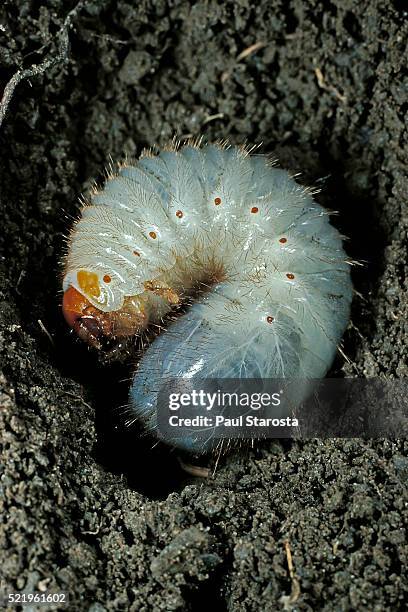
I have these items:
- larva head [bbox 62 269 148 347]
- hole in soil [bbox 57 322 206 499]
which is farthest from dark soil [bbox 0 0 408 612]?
larva head [bbox 62 269 148 347]

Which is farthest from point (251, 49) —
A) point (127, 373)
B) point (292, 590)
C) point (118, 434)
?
point (292, 590)

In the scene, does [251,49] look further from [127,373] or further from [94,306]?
[127,373]

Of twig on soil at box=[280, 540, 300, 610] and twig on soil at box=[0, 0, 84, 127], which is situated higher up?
twig on soil at box=[0, 0, 84, 127]

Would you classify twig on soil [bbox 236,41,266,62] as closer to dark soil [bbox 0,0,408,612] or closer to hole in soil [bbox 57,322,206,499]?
dark soil [bbox 0,0,408,612]

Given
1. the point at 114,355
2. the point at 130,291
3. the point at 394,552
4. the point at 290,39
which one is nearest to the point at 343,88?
the point at 290,39

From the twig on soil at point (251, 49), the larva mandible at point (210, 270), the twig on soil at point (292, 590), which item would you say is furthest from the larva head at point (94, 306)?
the twig on soil at point (251, 49)

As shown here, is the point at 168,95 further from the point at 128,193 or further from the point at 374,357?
the point at 374,357
